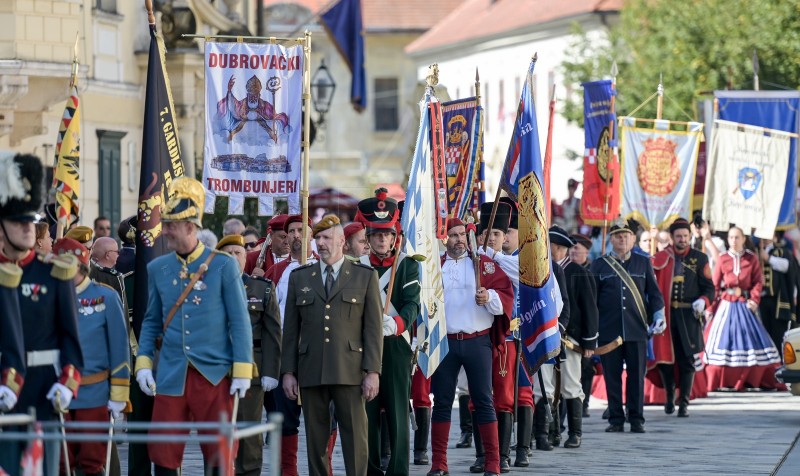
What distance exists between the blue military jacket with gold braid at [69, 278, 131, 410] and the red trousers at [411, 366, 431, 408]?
402cm

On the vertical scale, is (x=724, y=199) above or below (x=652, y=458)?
above

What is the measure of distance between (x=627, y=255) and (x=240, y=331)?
8.67 meters

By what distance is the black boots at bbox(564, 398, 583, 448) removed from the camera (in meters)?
16.8

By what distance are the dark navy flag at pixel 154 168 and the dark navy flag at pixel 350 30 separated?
21.4m

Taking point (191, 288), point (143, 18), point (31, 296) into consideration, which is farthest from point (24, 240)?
point (143, 18)

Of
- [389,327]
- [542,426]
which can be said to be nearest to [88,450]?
[389,327]

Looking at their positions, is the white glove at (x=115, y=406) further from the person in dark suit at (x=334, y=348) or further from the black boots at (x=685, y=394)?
the black boots at (x=685, y=394)

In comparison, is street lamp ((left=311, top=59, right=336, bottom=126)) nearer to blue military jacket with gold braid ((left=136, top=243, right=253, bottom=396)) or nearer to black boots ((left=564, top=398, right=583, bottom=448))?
black boots ((left=564, top=398, right=583, bottom=448))

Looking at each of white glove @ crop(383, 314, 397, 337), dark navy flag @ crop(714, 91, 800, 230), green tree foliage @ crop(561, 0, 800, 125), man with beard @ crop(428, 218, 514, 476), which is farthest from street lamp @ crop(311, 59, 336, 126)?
white glove @ crop(383, 314, 397, 337)

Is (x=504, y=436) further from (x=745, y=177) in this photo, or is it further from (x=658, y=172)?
(x=745, y=177)

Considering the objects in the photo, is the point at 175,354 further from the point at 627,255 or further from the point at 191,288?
the point at 627,255

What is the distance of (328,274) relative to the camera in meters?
12.5

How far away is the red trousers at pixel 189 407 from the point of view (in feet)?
36.2

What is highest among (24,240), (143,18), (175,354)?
(143,18)
